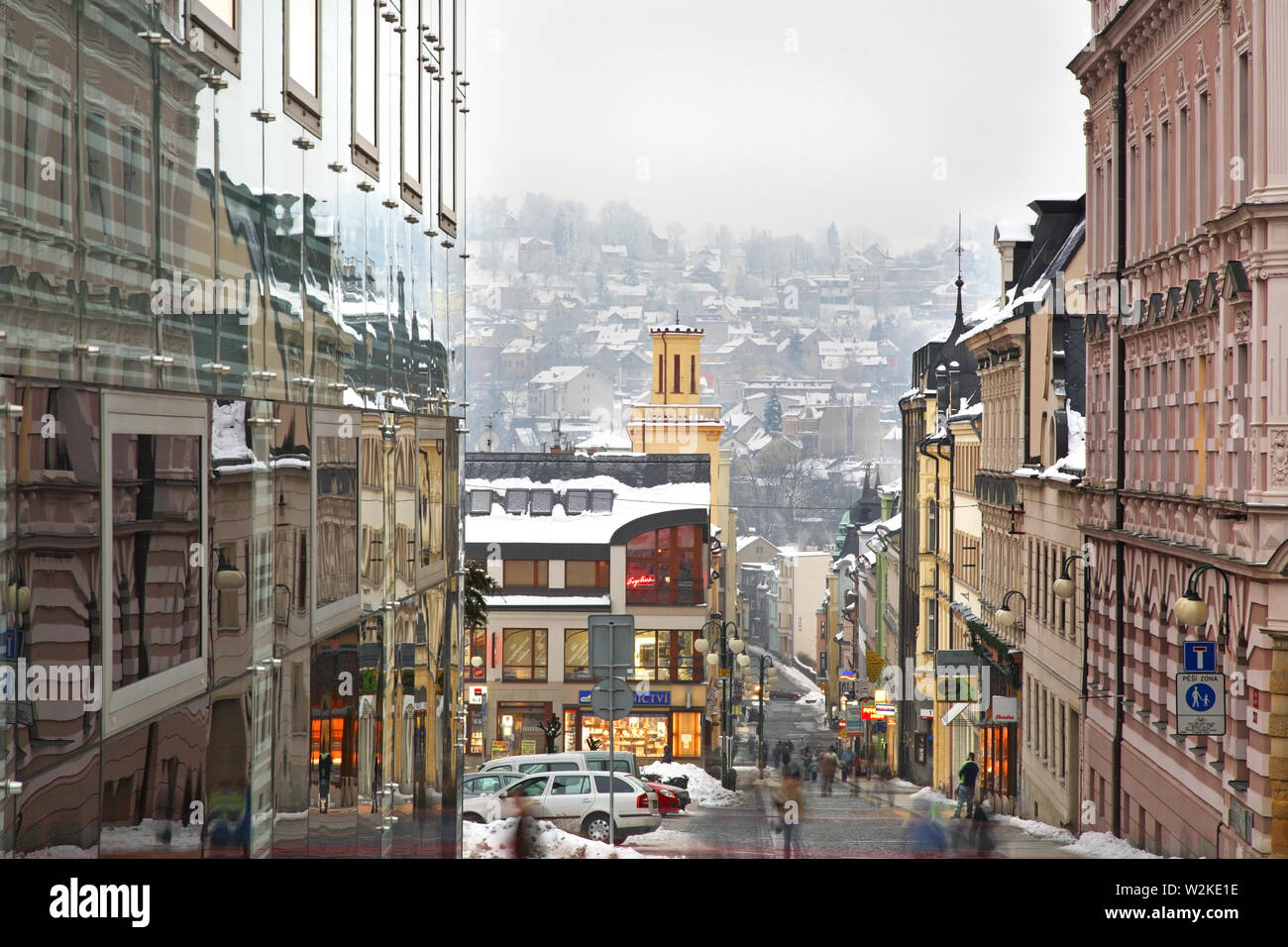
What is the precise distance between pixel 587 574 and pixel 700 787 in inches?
622

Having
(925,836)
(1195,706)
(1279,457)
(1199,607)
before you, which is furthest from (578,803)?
(1279,457)

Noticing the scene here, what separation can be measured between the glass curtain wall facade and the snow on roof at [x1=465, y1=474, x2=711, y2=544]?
121 ft

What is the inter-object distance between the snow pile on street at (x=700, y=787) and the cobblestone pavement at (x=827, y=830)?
0.37m

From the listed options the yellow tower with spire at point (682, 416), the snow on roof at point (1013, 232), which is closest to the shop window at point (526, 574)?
the snow on roof at point (1013, 232)

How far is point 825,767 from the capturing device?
33469mm

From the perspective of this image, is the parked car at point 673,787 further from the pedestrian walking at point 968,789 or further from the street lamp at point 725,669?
the street lamp at point 725,669

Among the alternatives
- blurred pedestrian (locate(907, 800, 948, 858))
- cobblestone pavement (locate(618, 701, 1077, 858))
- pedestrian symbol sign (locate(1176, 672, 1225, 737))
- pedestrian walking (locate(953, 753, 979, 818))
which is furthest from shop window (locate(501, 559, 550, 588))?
pedestrian symbol sign (locate(1176, 672, 1225, 737))

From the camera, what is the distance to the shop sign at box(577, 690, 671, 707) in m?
44.6

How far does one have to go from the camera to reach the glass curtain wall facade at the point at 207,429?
15.7 feet

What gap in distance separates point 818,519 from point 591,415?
12176 mm

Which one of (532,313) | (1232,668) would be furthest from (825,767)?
(532,313)

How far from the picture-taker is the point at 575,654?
149 feet

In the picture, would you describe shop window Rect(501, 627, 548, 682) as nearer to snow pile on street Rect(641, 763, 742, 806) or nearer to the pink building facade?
snow pile on street Rect(641, 763, 742, 806)

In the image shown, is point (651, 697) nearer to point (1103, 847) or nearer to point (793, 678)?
point (1103, 847)
